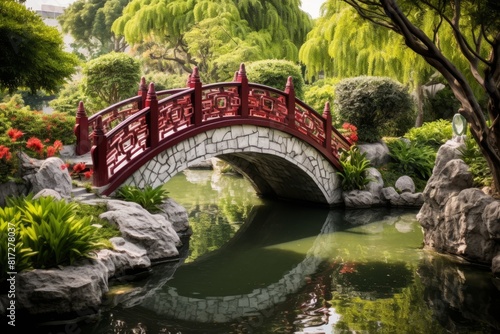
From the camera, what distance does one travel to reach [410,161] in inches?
586

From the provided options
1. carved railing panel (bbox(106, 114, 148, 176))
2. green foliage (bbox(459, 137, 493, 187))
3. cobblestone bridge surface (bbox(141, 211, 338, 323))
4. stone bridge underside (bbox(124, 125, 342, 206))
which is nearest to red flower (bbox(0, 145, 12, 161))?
carved railing panel (bbox(106, 114, 148, 176))

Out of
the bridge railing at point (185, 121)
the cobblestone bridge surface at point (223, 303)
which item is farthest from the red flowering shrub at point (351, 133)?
the cobblestone bridge surface at point (223, 303)

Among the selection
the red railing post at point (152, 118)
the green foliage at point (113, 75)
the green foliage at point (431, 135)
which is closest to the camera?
the red railing post at point (152, 118)

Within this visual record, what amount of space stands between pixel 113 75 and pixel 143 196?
9.14 m

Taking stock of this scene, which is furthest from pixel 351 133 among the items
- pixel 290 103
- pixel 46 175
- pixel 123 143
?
pixel 46 175

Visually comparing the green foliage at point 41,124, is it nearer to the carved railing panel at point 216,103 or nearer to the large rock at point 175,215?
the large rock at point 175,215

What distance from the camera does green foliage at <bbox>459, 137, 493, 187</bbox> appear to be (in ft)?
32.8

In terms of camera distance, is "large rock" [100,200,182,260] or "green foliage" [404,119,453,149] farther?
"green foliage" [404,119,453,149]

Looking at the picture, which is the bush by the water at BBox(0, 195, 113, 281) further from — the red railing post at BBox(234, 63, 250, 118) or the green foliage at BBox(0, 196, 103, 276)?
the red railing post at BBox(234, 63, 250, 118)

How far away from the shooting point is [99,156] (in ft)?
33.2

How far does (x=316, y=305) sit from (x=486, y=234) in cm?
287

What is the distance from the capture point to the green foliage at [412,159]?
1477cm

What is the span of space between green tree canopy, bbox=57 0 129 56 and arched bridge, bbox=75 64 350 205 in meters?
21.4

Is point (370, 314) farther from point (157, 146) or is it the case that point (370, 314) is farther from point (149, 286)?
point (157, 146)
